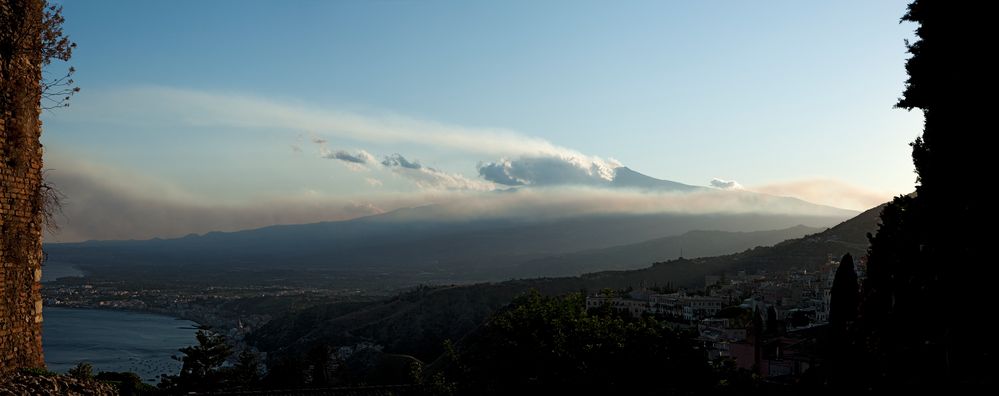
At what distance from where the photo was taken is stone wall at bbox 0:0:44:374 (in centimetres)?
955

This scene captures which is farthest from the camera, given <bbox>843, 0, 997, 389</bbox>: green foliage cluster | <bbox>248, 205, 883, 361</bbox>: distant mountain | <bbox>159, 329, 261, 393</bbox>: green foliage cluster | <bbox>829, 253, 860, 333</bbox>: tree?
<bbox>248, 205, 883, 361</bbox>: distant mountain

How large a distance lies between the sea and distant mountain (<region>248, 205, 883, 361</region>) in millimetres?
12211

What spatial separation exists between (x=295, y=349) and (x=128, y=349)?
19.5 meters

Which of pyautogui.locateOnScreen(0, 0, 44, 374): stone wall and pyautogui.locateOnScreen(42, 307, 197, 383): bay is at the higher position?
pyautogui.locateOnScreen(0, 0, 44, 374): stone wall

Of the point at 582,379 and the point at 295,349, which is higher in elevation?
the point at 582,379

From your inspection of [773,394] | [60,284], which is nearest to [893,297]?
[773,394]

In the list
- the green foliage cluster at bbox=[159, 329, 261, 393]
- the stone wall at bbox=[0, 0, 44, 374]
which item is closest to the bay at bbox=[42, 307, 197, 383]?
the green foliage cluster at bbox=[159, 329, 261, 393]

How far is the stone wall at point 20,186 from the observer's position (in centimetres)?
955

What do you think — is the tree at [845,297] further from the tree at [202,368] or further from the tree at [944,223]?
the tree at [202,368]

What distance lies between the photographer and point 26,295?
32.6ft

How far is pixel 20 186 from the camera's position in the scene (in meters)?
9.92

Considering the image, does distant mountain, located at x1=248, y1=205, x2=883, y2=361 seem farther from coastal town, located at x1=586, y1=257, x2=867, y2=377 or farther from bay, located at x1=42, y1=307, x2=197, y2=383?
bay, located at x1=42, y1=307, x2=197, y2=383

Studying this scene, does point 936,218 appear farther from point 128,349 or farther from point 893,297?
point 128,349

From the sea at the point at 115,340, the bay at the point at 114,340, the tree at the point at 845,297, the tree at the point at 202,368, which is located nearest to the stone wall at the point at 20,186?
the tree at the point at 845,297
